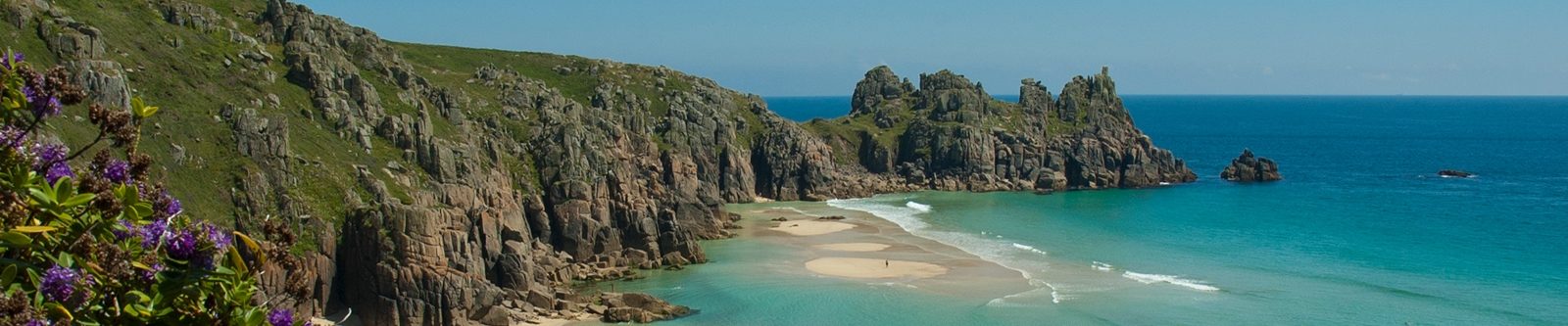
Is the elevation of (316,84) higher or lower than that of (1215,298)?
higher

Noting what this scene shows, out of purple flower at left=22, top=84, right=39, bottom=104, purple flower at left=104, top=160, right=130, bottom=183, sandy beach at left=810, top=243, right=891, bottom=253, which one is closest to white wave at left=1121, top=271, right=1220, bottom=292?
sandy beach at left=810, top=243, right=891, bottom=253

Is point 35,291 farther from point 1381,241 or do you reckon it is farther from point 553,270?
point 1381,241

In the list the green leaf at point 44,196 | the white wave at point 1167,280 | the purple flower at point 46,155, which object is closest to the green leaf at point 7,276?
the green leaf at point 44,196

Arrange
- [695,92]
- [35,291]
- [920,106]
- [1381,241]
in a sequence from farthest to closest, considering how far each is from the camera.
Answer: [920,106]
[695,92]
[1381,241]
[35,291]

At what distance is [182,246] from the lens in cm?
1048

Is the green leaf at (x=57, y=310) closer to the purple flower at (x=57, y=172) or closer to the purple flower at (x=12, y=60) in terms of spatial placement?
the purple flower at (x=57, y=172)

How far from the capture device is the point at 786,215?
116500 millimetres

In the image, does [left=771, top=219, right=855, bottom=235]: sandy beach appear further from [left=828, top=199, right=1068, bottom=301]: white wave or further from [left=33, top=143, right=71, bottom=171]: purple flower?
[left=33, top=143, right=71, bottom=171]: purple flower

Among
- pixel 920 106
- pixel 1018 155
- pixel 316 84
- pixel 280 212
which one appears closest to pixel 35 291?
pixel 280 212

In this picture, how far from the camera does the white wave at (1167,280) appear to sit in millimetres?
74312

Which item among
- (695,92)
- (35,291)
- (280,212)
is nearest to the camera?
(35,291)

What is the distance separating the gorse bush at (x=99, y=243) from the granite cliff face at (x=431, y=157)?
874 mm

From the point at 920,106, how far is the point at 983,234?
63818 mm

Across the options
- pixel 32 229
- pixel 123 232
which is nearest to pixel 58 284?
pixel 32 229
